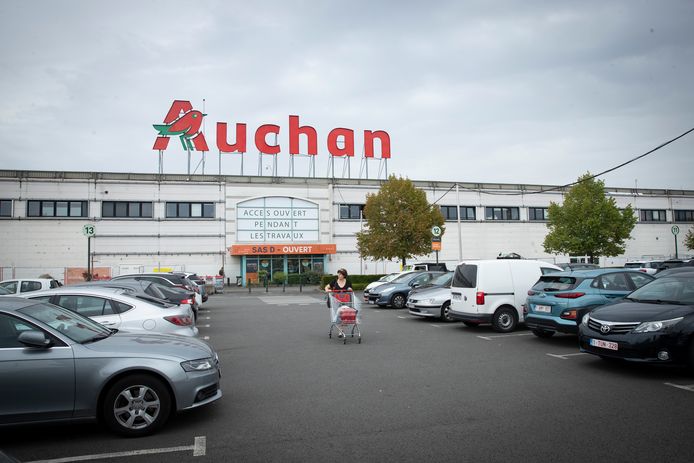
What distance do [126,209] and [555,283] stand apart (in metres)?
36.2

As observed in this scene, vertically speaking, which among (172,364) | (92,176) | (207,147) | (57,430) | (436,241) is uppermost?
(207,147)

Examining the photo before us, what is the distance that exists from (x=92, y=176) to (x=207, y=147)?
361 inches

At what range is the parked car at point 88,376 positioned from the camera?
4820 mm

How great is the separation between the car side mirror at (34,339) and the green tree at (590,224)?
3930cm

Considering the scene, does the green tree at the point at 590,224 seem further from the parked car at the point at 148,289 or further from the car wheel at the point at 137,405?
the car wheel at the point at 137,405

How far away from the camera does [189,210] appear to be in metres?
40.7

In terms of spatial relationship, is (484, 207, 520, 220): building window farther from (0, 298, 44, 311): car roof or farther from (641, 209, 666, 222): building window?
(0, 298, 44, 311): car roof

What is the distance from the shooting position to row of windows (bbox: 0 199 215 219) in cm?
3769

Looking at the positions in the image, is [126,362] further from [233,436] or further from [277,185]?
[277,185]

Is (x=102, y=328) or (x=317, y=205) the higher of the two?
(x=317, y=205)

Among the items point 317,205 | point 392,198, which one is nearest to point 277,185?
point 317,205

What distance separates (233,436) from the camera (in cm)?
509

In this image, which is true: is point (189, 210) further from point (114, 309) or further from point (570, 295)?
point (570, 295)

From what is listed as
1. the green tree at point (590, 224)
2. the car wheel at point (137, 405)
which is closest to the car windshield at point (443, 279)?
the car wheel at point (137, 405)
